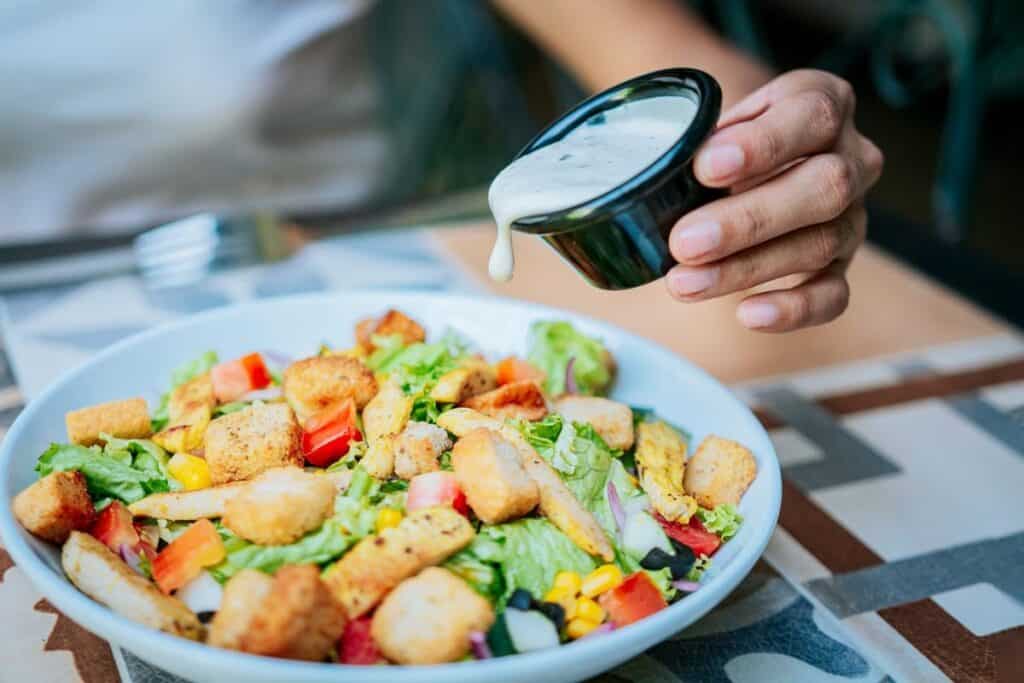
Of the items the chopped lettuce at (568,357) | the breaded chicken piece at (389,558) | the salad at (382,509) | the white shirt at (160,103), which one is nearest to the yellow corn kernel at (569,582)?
the salad at (382,509)

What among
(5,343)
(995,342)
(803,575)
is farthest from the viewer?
(995,342)

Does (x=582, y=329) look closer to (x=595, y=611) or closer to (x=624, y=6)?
(x=595, y=611)

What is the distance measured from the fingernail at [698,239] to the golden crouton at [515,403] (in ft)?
0.89

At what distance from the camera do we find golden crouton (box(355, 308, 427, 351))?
4.88 ft

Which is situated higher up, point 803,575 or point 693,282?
point 693,282

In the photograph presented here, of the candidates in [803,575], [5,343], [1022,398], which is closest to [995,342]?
[1022,398]

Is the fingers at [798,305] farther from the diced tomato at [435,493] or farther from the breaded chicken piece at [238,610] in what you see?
the breaded chicken piece at [238,610]

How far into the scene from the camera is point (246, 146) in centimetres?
279

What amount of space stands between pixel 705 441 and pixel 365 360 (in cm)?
51

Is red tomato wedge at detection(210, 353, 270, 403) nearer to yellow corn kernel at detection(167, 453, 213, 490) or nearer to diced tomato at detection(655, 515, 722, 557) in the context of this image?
yellow corn kernel at detection(167, 453, 213, 490)

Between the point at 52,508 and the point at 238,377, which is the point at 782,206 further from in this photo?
the point at 52,508

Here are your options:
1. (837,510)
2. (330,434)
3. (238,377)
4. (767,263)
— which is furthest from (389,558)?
(837,510)

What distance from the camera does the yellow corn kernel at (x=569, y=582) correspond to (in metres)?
1.03

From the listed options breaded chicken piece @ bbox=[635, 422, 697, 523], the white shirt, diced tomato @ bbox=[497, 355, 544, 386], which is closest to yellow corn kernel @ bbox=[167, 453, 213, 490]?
diced tomato @ bbox=[497, 355, 544, 386]
